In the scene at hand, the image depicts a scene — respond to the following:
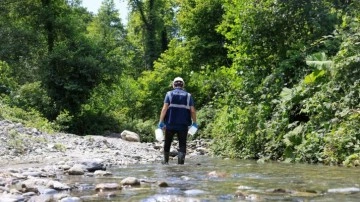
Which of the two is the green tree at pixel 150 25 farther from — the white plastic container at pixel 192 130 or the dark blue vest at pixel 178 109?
the white plastic container at pixel 192 130

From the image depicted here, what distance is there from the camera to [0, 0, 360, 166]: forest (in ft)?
42.5

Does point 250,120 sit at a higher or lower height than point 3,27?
lower

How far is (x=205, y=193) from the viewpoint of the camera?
21.6 feet

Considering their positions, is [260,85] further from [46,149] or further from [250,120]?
[46,149]

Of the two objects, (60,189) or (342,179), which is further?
(342,179)

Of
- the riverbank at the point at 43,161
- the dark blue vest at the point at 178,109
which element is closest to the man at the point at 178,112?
the dark blue vest at the point at 178,109

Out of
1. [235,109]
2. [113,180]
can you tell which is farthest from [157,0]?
[113,180]

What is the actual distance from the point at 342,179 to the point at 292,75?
7890mm

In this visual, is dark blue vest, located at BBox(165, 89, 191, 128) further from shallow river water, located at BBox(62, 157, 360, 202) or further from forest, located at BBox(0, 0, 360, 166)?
forest, located at BBox(0, 0, 360, 166)

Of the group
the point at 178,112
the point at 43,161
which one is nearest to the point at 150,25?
the point at 43,161

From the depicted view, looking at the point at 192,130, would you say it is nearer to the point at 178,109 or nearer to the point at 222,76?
the point at 178,109

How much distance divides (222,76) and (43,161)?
27.7 ft

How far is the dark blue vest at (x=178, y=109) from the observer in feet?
36.9

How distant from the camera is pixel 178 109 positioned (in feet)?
37.0
